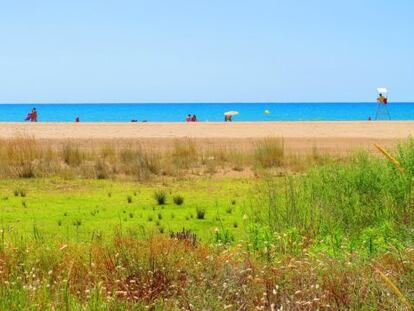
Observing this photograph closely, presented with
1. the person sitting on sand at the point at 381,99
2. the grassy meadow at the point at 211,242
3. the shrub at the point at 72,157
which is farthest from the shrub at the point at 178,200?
the person sitting on sand at the point at 381,99

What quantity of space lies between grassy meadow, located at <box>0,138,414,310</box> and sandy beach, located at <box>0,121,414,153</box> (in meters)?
14.8

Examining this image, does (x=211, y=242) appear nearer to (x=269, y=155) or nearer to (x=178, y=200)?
(x=178, y=200)

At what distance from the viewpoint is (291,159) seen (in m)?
25.0

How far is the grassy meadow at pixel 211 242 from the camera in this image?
6824 mm

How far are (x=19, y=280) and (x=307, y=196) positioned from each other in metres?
5.99

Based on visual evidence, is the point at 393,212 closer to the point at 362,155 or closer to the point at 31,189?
the point at 362,155

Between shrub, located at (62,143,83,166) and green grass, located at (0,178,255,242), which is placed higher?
shrub, located at (62,143,83,166)

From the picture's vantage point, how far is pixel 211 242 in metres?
10.7

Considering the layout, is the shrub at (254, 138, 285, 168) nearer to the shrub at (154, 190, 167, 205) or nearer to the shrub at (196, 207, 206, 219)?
the shrub at (154, 190, 167, 205)

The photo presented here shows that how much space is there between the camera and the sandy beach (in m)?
36.0

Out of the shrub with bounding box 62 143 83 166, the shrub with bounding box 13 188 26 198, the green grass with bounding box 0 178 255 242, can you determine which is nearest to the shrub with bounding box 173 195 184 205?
the green grass with bounding box 0 178 255 242

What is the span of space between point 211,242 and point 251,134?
108 ft

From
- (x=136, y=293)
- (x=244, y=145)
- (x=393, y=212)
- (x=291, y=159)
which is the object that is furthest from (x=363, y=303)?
(x=244, y=145)

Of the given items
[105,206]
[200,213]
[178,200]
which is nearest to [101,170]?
[105,206]
